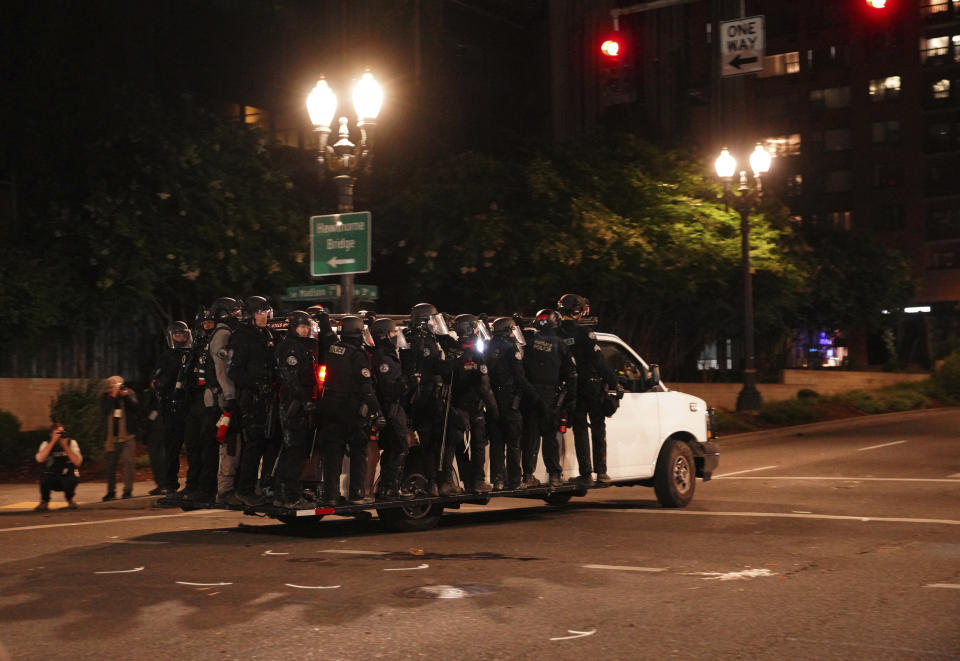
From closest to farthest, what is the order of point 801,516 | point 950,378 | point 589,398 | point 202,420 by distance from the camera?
1. point 202,420
2. point 801,516
3. point 589,398
4. point 950,378

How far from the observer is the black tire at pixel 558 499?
14686 mm

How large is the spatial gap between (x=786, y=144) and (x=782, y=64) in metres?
5.86

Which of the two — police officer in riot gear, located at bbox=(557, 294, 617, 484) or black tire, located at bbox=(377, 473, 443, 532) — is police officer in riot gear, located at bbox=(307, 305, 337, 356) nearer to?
black tire, located at bbox=(377, 473, 443, 532)

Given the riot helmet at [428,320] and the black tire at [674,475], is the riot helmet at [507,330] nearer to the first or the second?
the riot helmet at [428,320]

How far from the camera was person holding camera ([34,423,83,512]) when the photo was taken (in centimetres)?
1508

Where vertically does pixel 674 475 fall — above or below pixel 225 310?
below

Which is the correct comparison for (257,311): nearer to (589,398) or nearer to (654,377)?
(589,398)

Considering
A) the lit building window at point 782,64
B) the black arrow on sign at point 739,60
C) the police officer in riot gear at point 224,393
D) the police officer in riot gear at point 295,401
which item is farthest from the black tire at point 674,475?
the lit building window at point 782,64

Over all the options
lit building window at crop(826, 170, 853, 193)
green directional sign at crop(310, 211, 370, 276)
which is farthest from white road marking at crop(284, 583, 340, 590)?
lit building window at crop(826, 170, 853, 193)

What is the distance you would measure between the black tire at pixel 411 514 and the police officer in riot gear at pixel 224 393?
148 cm

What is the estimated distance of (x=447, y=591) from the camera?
850 cm

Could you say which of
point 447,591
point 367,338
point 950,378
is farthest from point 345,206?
point 950,378

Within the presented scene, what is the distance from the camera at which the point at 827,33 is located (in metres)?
75.6

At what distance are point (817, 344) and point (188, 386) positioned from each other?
51.0 m
